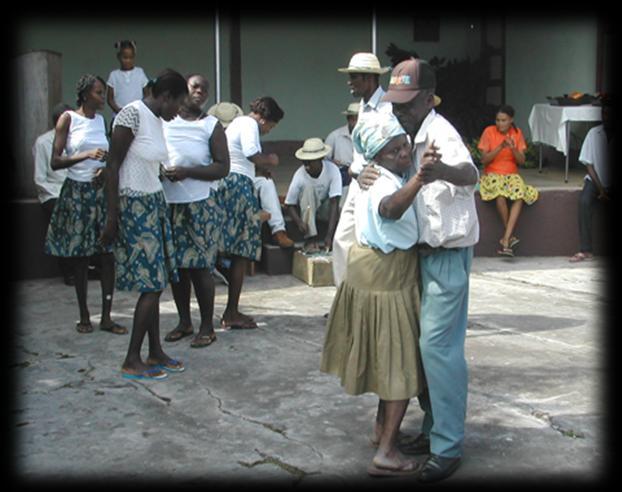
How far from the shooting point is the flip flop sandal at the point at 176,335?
620cm

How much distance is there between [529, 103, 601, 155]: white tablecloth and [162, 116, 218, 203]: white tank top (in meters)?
6.15

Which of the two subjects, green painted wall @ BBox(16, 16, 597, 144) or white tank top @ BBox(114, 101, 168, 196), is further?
green painted wall @ BBox(16, 16, 597, 144)

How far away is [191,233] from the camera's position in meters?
5.82

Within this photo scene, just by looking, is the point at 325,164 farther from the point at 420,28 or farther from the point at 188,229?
the point at 420,28

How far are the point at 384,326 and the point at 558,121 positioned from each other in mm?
8033

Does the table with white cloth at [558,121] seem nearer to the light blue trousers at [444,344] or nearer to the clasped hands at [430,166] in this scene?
the light blue trousers at [444,344]

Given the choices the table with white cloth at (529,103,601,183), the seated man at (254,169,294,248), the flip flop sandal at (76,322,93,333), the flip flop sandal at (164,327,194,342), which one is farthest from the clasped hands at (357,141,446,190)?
the table with white cloth at (529,103,601,183)

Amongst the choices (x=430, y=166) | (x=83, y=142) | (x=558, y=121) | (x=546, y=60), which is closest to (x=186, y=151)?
(x=83, y=142)

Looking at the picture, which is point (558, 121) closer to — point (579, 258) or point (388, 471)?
point (579, 258)

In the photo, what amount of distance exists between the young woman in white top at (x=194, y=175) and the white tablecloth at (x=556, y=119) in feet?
20.0

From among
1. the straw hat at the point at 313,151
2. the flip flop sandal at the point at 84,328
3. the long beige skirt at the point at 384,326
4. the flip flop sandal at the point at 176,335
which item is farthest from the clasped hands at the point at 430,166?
the straw hat at the point at 313,151

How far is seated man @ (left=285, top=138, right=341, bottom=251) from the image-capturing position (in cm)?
833

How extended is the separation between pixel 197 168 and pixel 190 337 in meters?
1.25

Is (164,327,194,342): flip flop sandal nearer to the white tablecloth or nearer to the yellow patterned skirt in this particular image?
the yellow patterned skirt
